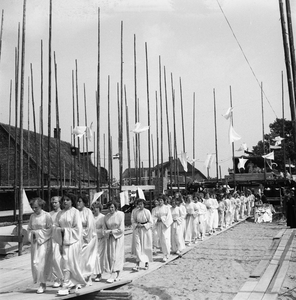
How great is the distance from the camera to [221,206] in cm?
1930

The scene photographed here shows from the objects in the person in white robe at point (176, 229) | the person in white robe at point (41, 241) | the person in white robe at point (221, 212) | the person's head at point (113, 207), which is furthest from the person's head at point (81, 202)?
the person in white robe at point (221, 212)

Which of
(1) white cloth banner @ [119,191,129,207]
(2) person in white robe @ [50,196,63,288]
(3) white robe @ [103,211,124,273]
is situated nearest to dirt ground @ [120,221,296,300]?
(3) white robe @ [103,211,124,273]

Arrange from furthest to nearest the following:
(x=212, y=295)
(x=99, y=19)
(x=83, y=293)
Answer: (x=99, y=19) < (x=212, y=295) < (x=83, y=293)

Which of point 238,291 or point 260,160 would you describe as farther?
point 260,160

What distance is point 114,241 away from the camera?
26.6 ft

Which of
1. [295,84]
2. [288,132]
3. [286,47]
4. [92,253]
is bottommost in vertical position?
[92,253]

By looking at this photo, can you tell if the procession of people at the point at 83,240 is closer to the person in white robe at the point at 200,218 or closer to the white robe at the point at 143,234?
the white robe at the point at 143,234

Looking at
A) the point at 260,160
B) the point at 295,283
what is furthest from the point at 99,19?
the point at 260,160

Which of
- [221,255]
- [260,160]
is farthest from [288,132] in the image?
[221,255]

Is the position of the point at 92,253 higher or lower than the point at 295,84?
lower

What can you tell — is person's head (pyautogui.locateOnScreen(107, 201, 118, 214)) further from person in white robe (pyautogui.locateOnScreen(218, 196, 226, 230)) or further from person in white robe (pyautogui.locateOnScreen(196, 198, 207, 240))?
person in white robe (pyautogui.locateOnScreen(218, 196, 226, 230))

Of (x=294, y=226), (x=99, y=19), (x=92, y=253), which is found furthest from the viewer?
(x=294, y=226)

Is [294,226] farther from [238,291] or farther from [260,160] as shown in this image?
[260,160]

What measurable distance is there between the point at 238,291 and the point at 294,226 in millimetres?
12147
